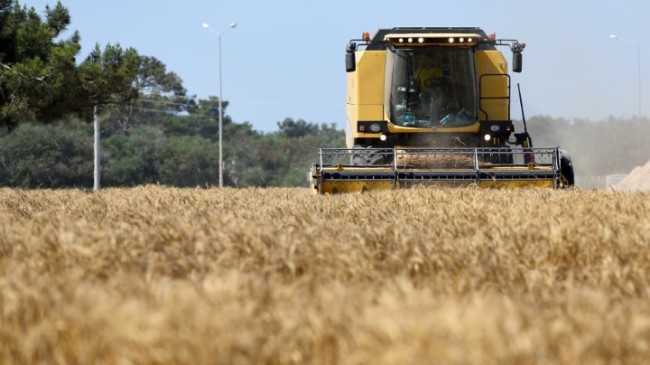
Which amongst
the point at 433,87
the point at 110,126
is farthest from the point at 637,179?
the point at 110,126

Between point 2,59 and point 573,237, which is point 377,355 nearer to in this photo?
point 573,237

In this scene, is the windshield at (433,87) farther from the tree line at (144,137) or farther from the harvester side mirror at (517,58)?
the tree line at (144,137)

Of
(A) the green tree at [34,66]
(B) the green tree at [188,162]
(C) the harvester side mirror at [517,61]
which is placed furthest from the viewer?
(B) the green tree at [188,162]

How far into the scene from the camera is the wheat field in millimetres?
2773

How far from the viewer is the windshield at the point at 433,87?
18625 millimetres

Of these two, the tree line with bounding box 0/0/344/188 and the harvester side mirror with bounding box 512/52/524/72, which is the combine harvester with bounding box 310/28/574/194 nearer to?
the harvester side mirror with bounding box 512/52/524/72

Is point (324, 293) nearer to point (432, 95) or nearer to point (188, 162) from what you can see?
point (432, 95)

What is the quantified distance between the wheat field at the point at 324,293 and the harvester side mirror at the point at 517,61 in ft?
35.0

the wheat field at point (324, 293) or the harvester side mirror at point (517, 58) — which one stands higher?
the harvester side mirror at point (517, 58)

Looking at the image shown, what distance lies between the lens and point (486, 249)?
18.3 ft

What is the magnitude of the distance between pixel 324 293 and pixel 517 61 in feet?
48.6

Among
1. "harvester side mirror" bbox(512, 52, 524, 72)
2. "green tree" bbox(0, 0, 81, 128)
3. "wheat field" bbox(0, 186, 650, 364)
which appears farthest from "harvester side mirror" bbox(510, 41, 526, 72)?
"green tree" bbox(0, 0, 81, 128)

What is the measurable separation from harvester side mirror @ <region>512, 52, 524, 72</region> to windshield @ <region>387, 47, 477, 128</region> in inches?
37.7

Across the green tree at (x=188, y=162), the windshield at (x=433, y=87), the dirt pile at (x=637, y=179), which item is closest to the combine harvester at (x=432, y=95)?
the windshield at (x=433, y=87)
